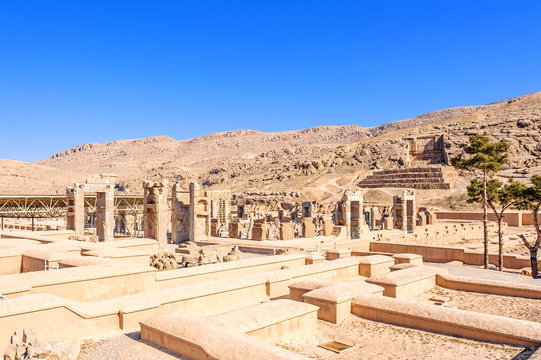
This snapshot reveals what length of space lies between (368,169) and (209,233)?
52202 millimetres

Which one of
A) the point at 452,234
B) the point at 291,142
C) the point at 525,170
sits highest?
the point at 291,142

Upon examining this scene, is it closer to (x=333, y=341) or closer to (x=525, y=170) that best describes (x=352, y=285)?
(x=333, y=341)

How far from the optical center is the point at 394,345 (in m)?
5.91

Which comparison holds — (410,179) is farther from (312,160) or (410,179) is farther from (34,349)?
(34,349)

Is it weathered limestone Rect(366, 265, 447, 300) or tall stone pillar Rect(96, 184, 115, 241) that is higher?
tall stone pillar Rect(96, 184, 115, 241)

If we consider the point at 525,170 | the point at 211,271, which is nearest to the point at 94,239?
the point at 211,271

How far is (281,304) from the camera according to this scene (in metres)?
6.31

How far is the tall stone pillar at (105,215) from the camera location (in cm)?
1712

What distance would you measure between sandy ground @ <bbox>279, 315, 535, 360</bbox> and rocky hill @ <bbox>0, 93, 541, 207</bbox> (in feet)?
164

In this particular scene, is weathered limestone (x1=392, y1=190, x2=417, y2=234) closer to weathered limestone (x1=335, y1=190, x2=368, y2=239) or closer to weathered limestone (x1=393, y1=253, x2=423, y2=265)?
weathered limestone (x1=335, y1=190, x2=368, y2=239)

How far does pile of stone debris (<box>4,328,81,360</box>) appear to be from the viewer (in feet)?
15.1

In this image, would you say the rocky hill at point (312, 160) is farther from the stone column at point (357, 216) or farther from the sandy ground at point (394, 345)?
the sandy ground at point (394, 345)

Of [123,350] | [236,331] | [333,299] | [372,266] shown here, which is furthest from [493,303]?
[123,350]

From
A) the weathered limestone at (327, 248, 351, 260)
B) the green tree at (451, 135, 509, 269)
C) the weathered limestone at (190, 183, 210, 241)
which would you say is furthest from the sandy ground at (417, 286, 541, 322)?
the weathered limestone at (190, 183, 210, 241)
